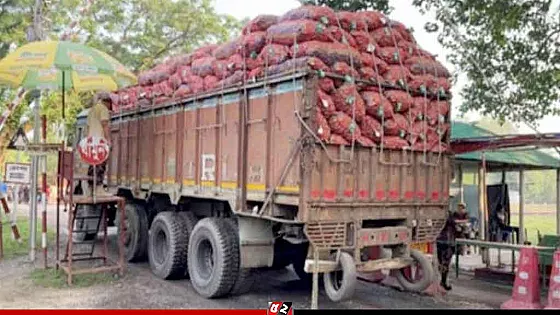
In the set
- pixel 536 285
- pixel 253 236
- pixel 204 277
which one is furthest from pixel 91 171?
pixel 536 285

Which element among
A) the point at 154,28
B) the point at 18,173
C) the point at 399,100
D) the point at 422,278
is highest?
the point at 154,28

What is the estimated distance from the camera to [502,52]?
34.8ft

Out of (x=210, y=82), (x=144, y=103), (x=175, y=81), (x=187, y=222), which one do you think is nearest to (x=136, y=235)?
(x=187, y=222)

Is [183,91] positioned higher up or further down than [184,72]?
further down

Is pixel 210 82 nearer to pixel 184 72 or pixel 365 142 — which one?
pixel 184 72

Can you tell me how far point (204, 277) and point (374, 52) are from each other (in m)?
3.69

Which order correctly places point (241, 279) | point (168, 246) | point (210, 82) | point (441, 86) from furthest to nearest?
1. point (168, 246)
2. point (210, 82)
3. point (441, 86)
4. point (241, 279)

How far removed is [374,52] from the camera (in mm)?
6691

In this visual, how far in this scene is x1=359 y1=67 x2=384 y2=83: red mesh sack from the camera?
6422 millimetres

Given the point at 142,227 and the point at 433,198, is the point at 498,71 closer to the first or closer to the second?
the point at 433,198

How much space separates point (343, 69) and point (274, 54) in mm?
871

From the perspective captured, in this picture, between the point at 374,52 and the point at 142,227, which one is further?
the point at 142,227

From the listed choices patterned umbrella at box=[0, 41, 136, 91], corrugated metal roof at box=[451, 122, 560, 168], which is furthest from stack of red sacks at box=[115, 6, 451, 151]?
corrugated metal roof at box=[451, 122, 560, 168]

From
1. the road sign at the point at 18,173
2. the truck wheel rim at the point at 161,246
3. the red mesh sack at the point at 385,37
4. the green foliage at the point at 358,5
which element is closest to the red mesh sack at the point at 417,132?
the red mesh sack at the point at 385,37
